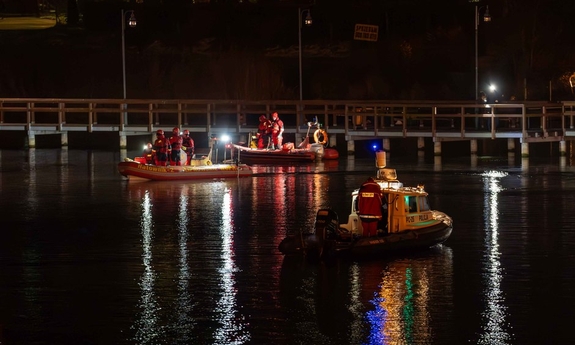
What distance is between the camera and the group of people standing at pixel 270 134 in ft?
158

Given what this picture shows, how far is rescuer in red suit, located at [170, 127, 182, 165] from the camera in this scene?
39438 mm

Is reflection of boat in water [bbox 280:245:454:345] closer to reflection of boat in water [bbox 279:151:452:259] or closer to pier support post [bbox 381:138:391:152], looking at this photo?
reflection of boat in water [bbox 279:151:452:259]

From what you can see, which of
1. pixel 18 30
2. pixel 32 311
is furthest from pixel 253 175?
pixel 18 30

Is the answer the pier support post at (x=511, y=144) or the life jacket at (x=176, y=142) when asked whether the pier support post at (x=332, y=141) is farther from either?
the life jacket at (x=176, y=142)

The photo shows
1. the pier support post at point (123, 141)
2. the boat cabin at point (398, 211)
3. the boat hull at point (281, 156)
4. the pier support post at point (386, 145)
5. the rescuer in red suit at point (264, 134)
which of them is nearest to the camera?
the boat cabin at point (398, 211)

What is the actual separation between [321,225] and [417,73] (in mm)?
50414

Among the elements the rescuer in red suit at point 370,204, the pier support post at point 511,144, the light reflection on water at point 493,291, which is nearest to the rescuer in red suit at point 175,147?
the light reflection on water at point 493,291

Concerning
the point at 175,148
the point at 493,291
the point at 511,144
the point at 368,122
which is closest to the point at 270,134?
the point at 175,148

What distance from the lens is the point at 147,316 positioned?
1973 cm

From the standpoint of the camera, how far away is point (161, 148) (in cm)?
3991

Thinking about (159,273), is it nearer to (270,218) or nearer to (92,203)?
(270,218)

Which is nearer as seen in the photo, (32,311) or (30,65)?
(32,311)

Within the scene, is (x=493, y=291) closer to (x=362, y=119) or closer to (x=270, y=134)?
(x=270, y=134)

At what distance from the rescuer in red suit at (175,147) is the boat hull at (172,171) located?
0.99ft
